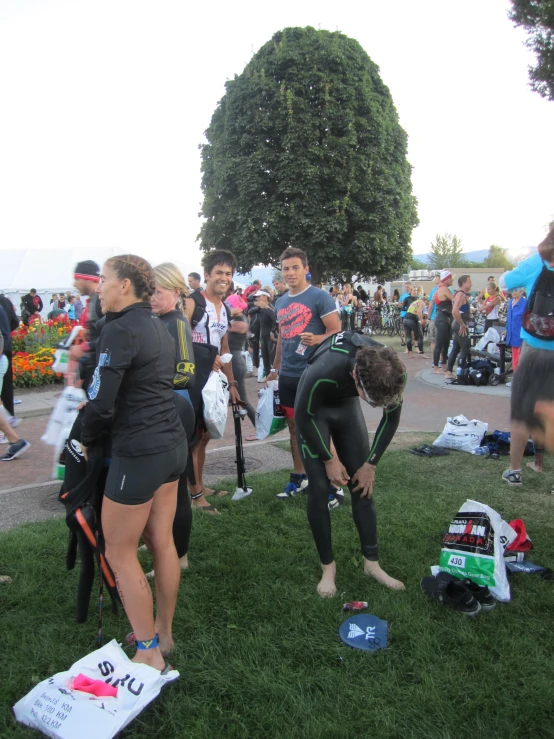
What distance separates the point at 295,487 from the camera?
5.03m

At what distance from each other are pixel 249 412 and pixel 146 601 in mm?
3343

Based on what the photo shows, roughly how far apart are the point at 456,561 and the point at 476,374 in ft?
25.9

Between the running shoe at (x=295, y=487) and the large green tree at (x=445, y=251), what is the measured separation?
88881 mm

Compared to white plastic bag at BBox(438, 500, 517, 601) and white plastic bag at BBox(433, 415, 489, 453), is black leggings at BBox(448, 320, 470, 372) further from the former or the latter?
white plastic bag at BBox(438, 500, 517, 601)

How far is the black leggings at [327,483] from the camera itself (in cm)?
339

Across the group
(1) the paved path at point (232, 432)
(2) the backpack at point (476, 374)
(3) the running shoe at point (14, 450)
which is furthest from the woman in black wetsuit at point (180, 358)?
(2) the backpack at point (476, 374)

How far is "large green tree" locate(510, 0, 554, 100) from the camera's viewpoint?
16.3 m

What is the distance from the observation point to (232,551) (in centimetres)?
389

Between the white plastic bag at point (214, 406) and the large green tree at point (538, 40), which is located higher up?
the large green tree at point (538, 40)

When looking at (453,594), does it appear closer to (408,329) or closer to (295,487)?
(295,487)

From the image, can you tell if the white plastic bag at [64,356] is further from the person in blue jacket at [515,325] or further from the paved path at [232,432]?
the person in blue jacket at [515,325]

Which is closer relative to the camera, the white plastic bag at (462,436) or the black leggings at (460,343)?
the white plastic bag at (462,436)

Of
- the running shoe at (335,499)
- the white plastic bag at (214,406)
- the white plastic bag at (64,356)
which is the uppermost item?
the white plastic bag at (64,356)

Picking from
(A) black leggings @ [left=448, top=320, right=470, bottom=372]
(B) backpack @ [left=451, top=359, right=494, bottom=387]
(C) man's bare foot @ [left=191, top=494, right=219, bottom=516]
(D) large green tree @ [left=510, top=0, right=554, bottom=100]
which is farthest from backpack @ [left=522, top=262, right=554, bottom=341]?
(D) large green tree @ [left=510, top=0, right=554, bottom=100]
